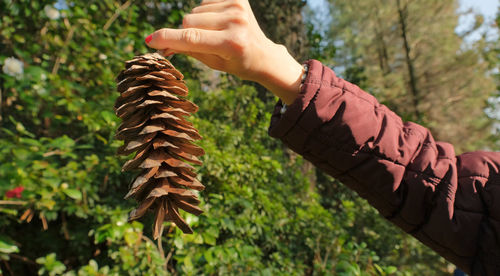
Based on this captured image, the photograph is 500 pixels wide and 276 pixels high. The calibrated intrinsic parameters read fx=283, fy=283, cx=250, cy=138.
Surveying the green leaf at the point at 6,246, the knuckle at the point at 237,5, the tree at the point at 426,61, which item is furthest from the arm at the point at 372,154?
the tree at the point at 426,61

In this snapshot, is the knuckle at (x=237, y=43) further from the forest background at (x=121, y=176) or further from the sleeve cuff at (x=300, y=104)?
the forest background at (x=121, y=176)

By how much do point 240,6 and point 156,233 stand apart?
650 mm

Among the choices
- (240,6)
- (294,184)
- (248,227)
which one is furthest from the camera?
(294,184)

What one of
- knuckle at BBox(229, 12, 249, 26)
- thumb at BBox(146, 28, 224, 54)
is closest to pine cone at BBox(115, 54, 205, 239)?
thumb at BBox(146, 28, 224, 54)

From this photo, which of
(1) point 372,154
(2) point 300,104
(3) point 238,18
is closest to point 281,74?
(2) point 300,104

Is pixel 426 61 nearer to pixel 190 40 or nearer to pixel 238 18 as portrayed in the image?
pixel 238 18

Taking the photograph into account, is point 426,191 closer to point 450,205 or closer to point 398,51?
point 450,205

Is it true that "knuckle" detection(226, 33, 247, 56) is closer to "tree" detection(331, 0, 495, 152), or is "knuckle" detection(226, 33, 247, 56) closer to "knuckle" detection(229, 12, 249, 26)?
"knuckle" detection(229, 12, 249, 26)

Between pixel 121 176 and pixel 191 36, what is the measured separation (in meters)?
2.04

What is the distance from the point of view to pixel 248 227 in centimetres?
212

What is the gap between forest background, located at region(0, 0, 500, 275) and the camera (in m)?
1.81

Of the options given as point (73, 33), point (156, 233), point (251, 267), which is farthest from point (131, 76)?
point (73, 33)

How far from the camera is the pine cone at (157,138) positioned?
63 cm

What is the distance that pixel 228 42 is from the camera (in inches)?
31.1
